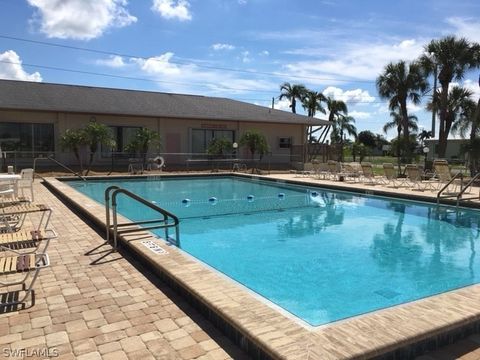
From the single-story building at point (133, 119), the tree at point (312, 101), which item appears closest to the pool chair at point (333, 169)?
the single-story building at point (133, 119)

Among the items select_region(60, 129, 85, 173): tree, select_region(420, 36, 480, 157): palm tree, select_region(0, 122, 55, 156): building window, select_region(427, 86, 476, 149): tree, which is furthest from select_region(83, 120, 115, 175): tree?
select_region(427, 86, 476, 149): tree

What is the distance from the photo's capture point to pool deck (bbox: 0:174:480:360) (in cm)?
300

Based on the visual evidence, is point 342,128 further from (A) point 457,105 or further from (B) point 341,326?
(B) point 341,326

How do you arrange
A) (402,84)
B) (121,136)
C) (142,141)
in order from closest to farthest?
(142,141) < (121,136) < (402,84)

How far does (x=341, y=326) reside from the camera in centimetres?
321

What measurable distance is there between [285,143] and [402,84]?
323 inches

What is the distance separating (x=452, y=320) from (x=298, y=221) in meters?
6.82

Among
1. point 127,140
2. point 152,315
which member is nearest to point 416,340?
point 152,315

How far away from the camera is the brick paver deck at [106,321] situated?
10.2 ft

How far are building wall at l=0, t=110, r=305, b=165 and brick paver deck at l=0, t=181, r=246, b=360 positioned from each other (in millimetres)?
18150

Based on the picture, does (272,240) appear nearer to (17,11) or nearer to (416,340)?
(416,340)

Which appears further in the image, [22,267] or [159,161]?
[159,161]

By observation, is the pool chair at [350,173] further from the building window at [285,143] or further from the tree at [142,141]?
the building window at [285,143]

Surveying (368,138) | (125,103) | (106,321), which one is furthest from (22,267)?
(368,138)
